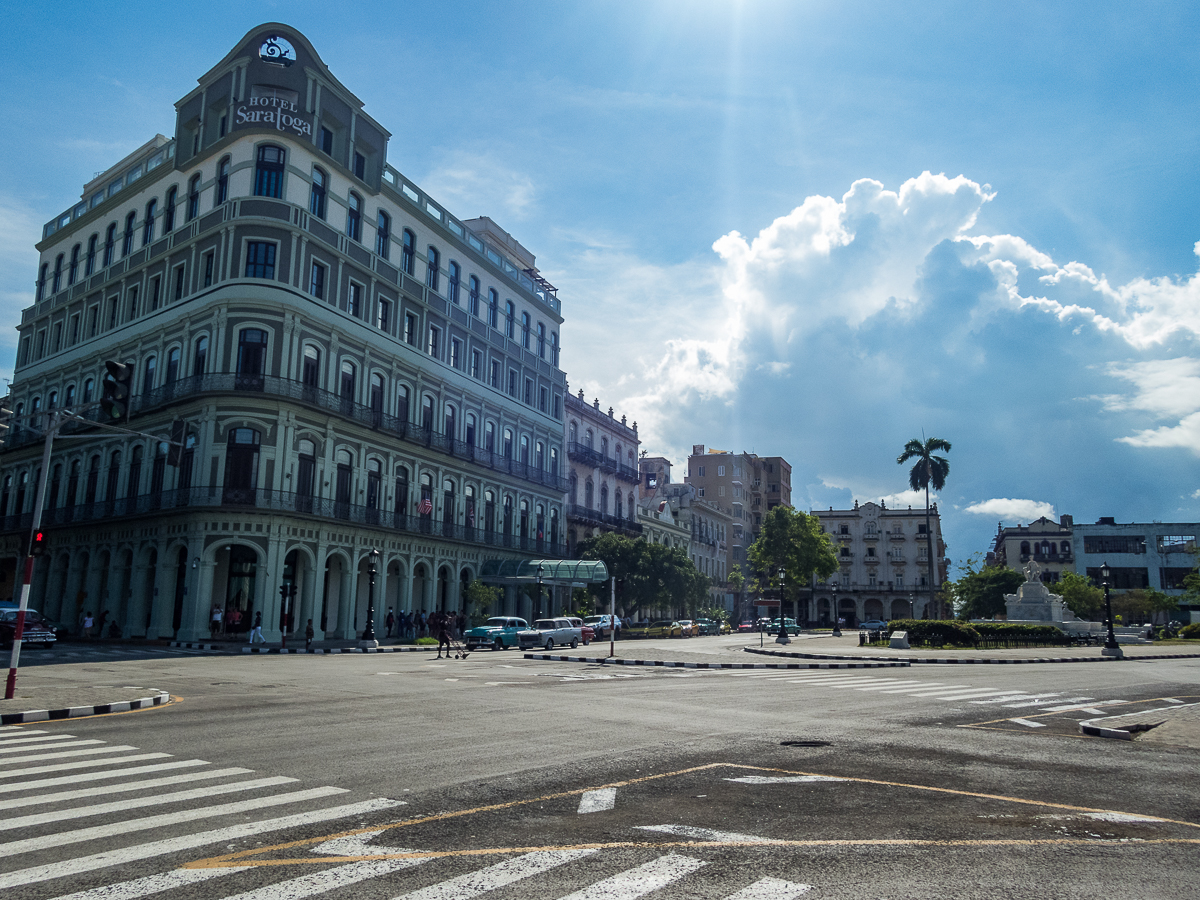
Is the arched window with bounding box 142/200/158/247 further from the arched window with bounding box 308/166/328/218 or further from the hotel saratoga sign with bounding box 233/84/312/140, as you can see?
the arched window with bounding box 308/166/328/218

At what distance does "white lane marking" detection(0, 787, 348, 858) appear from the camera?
5816 millimetres

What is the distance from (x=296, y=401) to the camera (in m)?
38.8

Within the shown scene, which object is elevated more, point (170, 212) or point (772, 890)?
point (170, 212)

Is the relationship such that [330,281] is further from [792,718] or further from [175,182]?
[792,718]

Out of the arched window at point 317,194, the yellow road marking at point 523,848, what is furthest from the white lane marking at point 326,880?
the arched window at point 317,194

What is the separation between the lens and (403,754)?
9.48 metres

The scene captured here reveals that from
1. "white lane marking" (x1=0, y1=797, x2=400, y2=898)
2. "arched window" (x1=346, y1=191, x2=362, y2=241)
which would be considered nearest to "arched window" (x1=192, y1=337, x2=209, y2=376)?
"arched window" (x1=346, y1=191, x2=362, y2=241)

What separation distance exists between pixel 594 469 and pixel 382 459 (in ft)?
92.6

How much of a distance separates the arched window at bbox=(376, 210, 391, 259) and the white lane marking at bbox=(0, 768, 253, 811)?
1625 inches

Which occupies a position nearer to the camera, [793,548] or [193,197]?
[193,197]

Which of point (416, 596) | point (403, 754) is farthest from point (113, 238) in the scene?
point (403, 754)

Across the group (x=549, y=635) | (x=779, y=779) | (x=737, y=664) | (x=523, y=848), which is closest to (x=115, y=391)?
(x=523, y=848)

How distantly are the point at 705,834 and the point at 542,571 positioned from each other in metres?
47.7

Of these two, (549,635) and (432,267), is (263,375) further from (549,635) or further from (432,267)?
(549,635)
